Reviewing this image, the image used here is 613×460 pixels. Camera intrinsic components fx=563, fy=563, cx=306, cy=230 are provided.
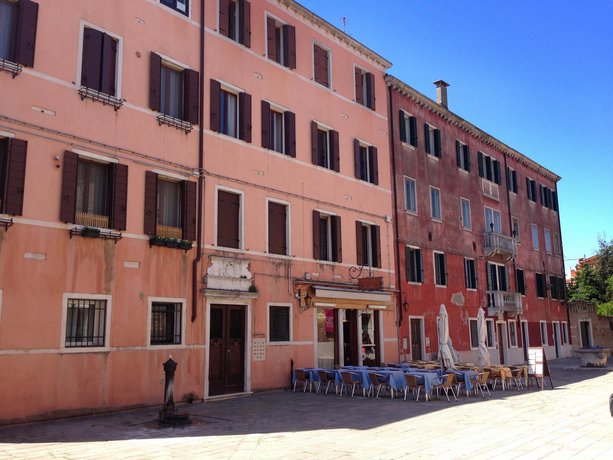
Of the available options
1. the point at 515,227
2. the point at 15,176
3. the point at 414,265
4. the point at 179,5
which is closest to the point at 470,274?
the point at 414,265

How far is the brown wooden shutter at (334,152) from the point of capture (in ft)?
62.3

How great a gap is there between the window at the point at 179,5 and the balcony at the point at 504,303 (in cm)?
1916

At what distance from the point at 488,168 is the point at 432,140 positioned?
20.0ft

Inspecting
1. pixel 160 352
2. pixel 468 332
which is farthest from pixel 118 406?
pixel 468 332

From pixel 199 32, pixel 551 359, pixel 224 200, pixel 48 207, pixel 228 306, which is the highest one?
pixel 199 32

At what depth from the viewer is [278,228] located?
16562mm

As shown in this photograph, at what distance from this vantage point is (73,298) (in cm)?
1138

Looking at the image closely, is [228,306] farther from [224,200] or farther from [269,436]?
[269,436]

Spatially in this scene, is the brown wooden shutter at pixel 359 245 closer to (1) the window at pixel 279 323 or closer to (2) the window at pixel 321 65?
(1) the window at pixel 279 323

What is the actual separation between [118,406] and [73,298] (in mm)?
2455

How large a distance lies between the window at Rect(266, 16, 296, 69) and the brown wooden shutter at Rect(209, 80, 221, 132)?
2.87 metres

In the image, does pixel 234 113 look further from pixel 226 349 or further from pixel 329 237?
pixel 226 349

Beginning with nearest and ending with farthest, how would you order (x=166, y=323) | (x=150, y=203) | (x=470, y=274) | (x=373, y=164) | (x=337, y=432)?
(x=337, y=432) < (x=150, y=203) < (x=166, y=323) < (x=373, y=164) < (x=470, y=274)

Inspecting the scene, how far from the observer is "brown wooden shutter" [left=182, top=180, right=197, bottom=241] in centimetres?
1375
